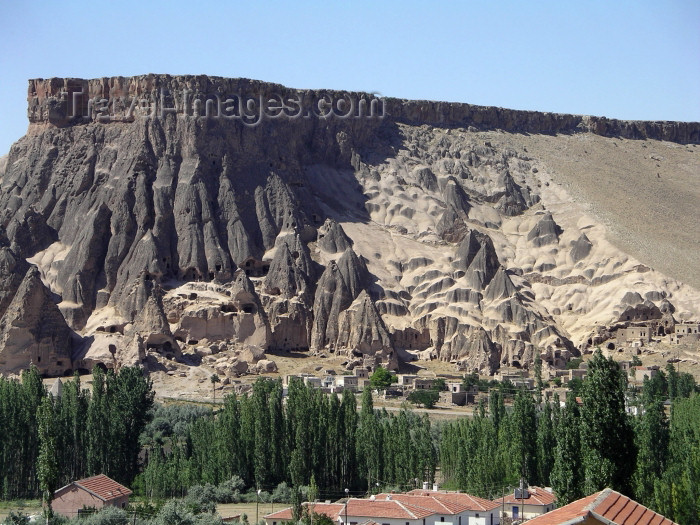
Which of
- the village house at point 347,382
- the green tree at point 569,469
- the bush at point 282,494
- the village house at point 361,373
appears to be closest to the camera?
the green tree at point 569,469

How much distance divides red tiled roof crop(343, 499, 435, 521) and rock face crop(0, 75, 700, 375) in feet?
165

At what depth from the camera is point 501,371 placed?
380 feet

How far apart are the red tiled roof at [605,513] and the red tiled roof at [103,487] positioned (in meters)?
34.6

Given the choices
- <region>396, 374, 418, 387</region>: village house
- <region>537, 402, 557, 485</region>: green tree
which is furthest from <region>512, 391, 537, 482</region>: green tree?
<region>396, 374, 418, 387</region>: village house

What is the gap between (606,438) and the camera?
46.6 m

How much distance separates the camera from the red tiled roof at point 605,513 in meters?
34.0

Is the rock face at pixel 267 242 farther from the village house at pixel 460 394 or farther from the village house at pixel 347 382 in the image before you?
the village house at pixel 460 394

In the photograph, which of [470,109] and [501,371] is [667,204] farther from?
[501,371]

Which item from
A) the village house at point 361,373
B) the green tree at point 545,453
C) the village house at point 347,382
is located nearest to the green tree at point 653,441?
the green tree at point 545,453

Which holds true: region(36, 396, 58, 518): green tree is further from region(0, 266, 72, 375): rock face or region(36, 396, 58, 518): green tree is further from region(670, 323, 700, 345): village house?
region(670, 323, 700, 345): village house

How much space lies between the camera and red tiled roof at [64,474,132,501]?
66.7 m

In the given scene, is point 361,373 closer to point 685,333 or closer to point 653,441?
point 685,333

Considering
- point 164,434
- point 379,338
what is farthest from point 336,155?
point 164,434

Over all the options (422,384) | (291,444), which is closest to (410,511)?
(291,444)
